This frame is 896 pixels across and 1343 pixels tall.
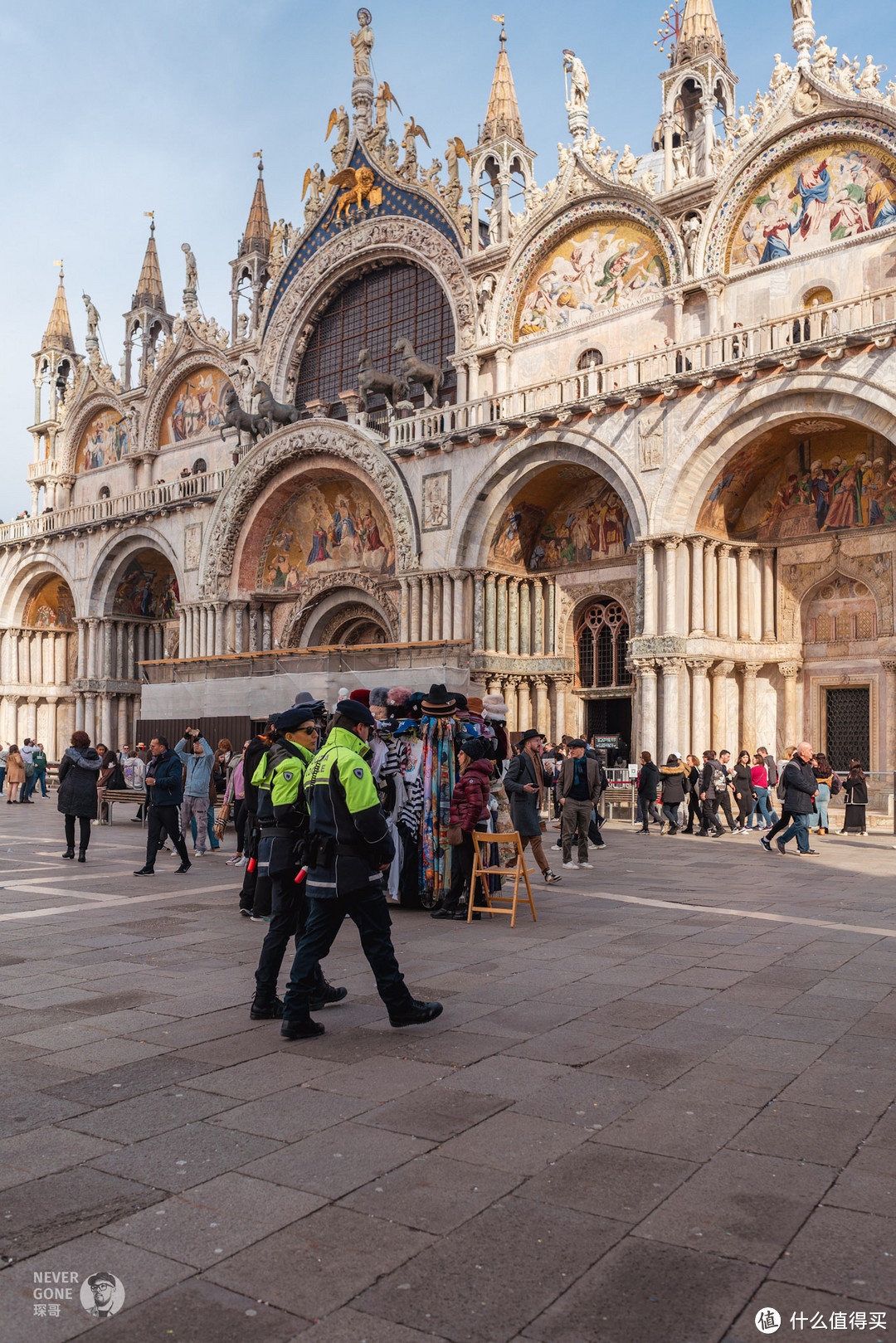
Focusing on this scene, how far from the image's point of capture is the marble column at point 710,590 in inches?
796

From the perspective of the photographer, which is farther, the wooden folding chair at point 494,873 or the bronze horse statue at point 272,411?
the bronze horse statue at point 272,411

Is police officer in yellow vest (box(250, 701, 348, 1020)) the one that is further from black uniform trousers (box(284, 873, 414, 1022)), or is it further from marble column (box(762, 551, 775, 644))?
marble column (box(762, 551, 775, 644))

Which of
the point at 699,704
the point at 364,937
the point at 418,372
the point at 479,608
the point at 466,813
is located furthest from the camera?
the point at 418,372

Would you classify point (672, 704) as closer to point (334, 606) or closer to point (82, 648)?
point (334, 606)

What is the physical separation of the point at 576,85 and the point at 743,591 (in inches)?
476

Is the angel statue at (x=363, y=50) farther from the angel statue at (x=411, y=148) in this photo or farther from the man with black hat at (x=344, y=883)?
the man with black hat at (x=344, y=883)


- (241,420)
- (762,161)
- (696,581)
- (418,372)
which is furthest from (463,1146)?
(241,420)

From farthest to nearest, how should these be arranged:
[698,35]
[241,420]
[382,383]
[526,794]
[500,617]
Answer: [241,420]
[382,383]
[500,617]
[698,35]
[526,794]

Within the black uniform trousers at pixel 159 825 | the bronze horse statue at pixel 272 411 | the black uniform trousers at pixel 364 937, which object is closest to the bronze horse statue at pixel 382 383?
the bronze horse statue at pixel 272 411

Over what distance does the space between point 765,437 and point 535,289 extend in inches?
311

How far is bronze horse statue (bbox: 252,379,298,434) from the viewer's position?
28.1 meters

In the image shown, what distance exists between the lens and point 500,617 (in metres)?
23.8

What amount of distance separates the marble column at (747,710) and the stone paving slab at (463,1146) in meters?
13.4

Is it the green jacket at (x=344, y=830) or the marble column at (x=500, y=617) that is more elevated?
the marble column at (x=500, y=617)
